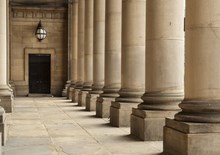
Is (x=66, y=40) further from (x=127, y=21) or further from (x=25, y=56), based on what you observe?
(x=127, y=21)

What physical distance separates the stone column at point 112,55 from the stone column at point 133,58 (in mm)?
3997

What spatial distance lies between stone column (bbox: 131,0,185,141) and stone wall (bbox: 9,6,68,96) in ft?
104

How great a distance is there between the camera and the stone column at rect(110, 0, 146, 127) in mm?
17578

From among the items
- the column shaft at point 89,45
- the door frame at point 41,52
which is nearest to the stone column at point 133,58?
the column shaft at point 89,45

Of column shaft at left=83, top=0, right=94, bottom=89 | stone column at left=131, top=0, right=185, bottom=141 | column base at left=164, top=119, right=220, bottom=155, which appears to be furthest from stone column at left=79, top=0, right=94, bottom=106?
column base at left=164, top=119, right=220, bottom=155

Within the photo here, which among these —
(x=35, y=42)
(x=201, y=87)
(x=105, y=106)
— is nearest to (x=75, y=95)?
(x=35, y=42)

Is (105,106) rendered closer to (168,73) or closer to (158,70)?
(158,70)

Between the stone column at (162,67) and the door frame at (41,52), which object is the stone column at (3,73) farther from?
the door frame at (41,52)

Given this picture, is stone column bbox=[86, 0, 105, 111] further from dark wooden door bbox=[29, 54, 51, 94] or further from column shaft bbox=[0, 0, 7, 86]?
dark wooden door bbox=[29, 54, 51, 94]

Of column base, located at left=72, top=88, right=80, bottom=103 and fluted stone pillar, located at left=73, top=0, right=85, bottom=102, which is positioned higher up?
fluted stone pillar, located at left=73, top=0, right=85, bottom=102

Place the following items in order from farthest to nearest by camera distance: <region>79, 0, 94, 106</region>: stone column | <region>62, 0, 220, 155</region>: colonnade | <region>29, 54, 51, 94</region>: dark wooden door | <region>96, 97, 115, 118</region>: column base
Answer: <region>29, 54, 51, 94</region>: dark wooden door
<region>79, 0, 94, 106</region>: stone column
<region>96, 97, 115, 118</region>: column base
<region>62, 0, 220, 155</region>: colonnade

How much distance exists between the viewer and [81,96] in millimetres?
31031

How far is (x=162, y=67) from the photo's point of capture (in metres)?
14.2

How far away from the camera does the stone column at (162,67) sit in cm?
1407
